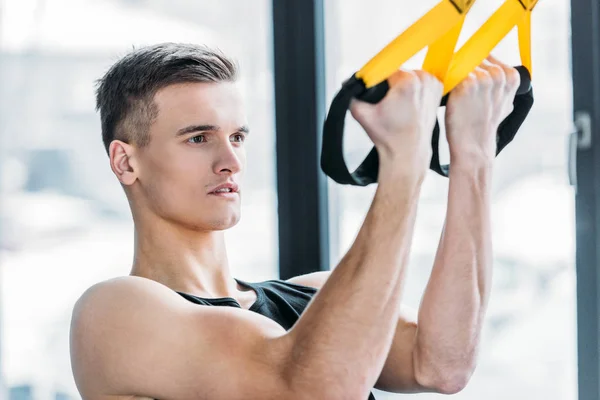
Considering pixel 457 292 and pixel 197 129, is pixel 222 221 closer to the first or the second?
pixel 197 129

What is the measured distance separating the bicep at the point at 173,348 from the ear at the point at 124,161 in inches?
12.2

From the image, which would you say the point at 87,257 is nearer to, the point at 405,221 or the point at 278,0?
the point at 278,0

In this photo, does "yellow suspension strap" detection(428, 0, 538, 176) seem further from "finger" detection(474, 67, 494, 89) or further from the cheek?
the cheek

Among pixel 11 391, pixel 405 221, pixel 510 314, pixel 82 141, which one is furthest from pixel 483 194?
pixel 11 391

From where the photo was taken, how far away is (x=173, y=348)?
1394 mm

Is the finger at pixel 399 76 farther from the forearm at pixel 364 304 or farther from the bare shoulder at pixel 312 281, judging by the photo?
the bare shoulder at pixel 312 281

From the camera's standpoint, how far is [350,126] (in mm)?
2451

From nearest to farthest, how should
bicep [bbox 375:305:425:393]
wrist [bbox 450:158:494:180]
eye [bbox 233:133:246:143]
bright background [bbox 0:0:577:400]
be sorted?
wrist [bbox 450:158:494:180] → bicep [bbox 375:305:425:393] → eye [bbox 233:133:246:143] → bright background [bbox 0:0:577:400]

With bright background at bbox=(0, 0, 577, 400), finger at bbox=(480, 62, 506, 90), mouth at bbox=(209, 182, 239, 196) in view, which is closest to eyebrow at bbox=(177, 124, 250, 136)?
mouth at bbox=(209, 182, 239, 196)

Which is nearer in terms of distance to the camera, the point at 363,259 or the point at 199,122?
the point at 363,259

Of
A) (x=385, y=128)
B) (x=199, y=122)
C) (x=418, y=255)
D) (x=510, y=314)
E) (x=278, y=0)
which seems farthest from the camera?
(x=278, y=0)

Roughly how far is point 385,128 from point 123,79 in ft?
2.46

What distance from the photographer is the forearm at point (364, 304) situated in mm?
1217

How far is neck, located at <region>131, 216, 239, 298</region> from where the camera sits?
5.65ft
